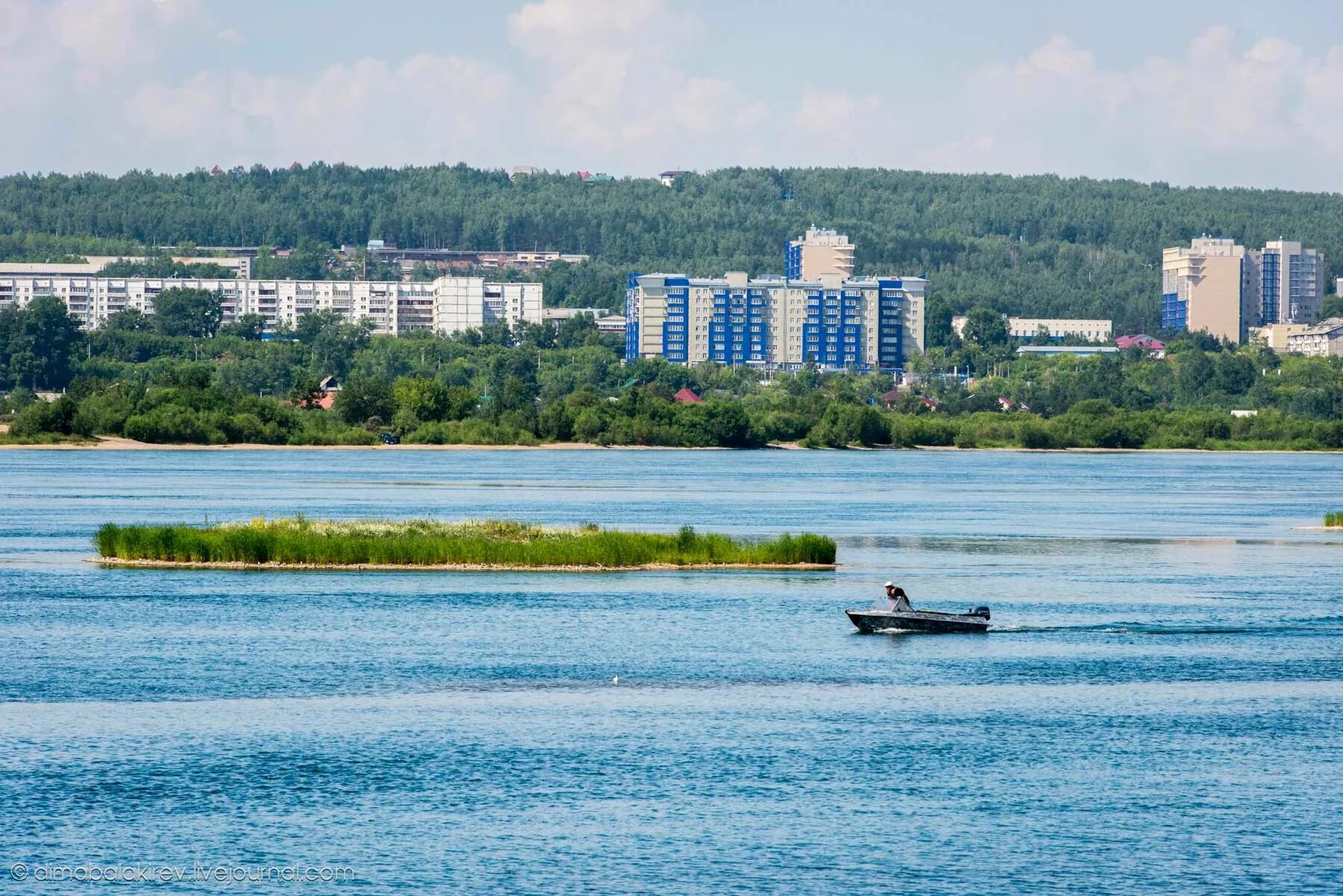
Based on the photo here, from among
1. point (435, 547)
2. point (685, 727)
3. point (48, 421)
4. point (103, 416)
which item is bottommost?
point (685, 727)

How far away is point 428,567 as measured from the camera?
75.0 m

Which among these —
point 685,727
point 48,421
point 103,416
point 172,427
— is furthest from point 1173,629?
point 48,421

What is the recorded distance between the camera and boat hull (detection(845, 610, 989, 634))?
58656mm

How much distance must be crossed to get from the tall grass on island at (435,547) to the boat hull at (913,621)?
17.2 meters

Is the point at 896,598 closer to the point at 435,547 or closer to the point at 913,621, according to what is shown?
the point at 913,621

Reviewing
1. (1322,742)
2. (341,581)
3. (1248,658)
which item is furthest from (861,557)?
(1322,742)

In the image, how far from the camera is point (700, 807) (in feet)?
123

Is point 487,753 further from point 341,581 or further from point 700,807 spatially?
point 341,581

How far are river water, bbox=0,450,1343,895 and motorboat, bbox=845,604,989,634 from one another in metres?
0.61

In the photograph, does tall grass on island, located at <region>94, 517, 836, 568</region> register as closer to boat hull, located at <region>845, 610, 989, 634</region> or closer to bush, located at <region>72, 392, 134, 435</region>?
boat hull, located at <region>845, 610, 989, 634</region>

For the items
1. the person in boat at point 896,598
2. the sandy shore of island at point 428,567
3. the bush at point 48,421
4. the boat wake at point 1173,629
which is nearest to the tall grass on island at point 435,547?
the sandy shore of island at point 428,567

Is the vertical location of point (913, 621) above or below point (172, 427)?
below

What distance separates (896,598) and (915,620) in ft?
3.74

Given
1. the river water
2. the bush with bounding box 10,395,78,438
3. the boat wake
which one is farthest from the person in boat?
the bush with bounding box 10,395,78,438
